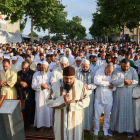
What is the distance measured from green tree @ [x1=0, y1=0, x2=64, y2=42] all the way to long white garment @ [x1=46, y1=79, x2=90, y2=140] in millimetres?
17092

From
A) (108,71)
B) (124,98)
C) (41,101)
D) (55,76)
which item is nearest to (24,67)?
(55,76)

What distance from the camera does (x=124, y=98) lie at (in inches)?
167

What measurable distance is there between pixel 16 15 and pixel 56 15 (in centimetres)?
533

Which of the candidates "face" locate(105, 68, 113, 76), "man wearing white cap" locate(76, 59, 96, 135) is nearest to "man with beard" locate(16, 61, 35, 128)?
"man wearing white cap" locate(76, 59, 96, 135)

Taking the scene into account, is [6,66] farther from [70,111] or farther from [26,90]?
[70,111]

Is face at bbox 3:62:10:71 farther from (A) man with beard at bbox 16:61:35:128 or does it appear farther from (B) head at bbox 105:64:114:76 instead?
(B) head at bbox 105:64:114:76

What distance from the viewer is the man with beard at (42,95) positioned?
175 inches

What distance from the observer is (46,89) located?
4.55m

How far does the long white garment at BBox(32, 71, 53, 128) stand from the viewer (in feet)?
14.6

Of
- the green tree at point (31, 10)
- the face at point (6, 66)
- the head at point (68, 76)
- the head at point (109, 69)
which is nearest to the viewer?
the head at point (68, 76)

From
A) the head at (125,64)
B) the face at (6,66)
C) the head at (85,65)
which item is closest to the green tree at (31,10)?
A: the face at (6,66)

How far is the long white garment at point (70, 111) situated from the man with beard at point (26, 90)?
147cm

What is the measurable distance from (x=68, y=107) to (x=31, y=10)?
18.9 meters

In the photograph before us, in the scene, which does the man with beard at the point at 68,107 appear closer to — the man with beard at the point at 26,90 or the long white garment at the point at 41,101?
the long white garment at the point at 41,101
